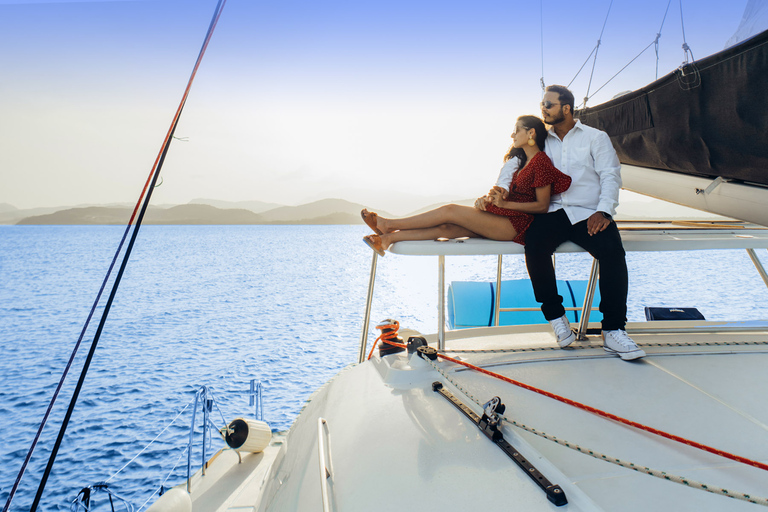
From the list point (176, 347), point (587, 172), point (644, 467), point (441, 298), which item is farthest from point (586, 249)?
point (176, 347)

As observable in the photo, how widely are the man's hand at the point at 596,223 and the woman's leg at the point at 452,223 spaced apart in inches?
13.6

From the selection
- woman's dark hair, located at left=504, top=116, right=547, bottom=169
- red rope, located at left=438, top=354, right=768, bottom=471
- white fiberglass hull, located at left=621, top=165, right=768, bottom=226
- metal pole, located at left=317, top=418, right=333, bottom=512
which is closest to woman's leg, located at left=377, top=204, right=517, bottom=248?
woman's dark hair, located at left=504, top=116, right=547, bottom=169

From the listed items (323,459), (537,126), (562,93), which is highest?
(562,93)

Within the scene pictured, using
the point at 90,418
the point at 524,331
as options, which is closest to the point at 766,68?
the point at 524,331

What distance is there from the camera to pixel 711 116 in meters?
1.67

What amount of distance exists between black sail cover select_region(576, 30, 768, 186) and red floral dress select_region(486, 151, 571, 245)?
1.49ft

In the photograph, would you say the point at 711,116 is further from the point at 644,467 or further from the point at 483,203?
the point at 644,467

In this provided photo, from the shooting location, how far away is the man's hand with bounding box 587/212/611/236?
2043 mm

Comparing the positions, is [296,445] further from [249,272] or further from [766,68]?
[249,272]

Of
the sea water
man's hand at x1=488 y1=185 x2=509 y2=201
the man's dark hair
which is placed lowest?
the sea water

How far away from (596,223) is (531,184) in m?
0.39

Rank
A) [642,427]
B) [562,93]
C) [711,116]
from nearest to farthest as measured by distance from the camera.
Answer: [642,427] < [711,116] < [562,93]

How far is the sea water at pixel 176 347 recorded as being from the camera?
5.77 metres

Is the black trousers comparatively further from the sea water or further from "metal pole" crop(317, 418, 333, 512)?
the sea water
